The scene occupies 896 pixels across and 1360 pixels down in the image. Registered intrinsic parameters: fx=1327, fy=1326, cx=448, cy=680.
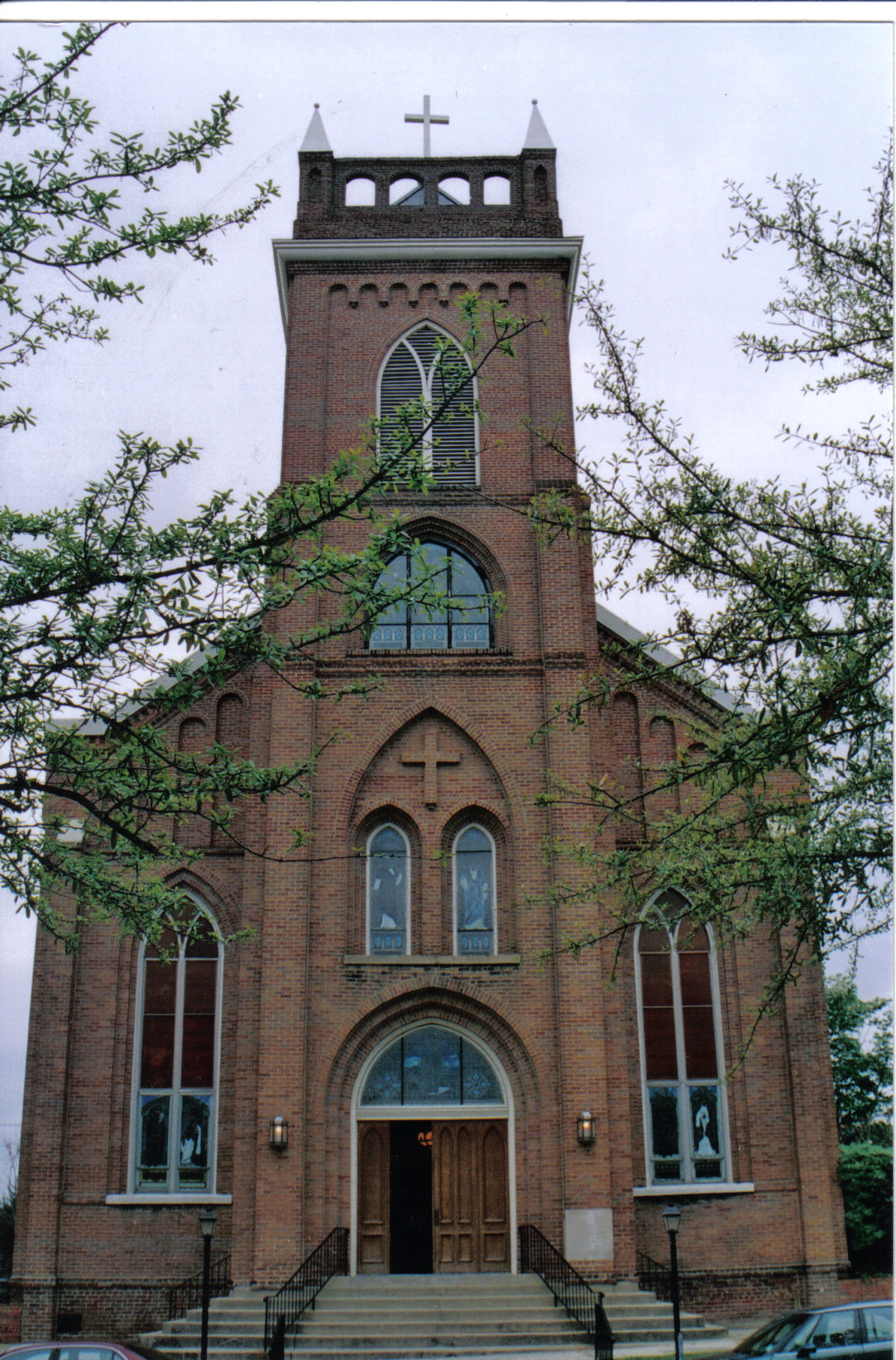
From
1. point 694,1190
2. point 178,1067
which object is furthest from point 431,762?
point 694,1190

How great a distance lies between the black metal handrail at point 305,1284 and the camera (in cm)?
1516

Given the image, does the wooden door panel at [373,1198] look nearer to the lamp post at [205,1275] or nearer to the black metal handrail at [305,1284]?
the black metal handrail at [305,1284]

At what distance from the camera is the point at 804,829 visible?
36.0 feet

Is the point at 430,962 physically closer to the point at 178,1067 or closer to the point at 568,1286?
the point at 178,1067

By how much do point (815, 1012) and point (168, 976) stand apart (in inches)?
358

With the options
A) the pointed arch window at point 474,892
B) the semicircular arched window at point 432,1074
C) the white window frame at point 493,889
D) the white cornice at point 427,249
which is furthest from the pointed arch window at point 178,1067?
the white cornice at point 427,249

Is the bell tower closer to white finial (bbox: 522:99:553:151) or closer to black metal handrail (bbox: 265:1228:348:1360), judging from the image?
white finial (bbox: 522:99:553:151)

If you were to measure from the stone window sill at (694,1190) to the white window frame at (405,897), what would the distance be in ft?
14.7

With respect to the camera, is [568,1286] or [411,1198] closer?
[568,1286]

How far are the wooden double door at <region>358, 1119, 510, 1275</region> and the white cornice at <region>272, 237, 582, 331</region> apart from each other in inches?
537

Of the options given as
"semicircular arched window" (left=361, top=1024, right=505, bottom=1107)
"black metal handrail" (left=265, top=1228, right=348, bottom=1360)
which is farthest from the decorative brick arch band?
"black metal handrail" (left=265, top=1228, right=348, bottom=1360)

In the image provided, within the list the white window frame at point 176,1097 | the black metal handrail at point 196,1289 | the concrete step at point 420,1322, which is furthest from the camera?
the white window frame at point 176,1097

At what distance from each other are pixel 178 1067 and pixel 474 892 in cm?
477

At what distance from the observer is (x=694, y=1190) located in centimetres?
1778
